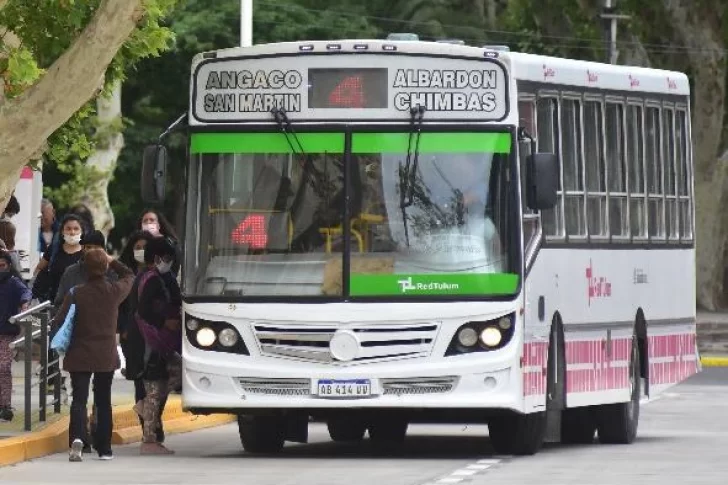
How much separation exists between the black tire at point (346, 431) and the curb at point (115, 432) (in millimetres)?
1230

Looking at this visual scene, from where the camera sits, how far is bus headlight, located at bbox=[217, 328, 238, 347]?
1848cm

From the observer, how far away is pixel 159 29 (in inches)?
831

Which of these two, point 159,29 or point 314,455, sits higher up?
point 159,29

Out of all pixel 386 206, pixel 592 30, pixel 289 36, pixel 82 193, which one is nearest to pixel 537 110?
pixel 386 206

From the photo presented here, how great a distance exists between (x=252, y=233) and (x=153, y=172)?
814 mm

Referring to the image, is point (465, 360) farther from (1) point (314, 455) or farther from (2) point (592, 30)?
(2) point (592, 30)

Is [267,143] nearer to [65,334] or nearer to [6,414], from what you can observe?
[65,334]

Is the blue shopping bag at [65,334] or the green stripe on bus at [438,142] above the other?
the green stripe on bus at [438,142]

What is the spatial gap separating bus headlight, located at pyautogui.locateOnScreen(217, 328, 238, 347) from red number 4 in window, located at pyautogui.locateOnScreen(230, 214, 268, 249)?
0.61 meters

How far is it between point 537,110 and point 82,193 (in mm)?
A: 28627

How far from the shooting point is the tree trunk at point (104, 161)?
1852 inches

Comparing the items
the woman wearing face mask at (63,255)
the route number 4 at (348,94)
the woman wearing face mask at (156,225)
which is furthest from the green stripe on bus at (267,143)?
the woman wearing face mask at (156,225)

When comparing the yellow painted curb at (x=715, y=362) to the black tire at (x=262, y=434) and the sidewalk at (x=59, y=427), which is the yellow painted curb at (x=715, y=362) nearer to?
the sidewalk at (x=59, y=427)

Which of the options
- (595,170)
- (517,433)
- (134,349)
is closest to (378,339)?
(517,433)
